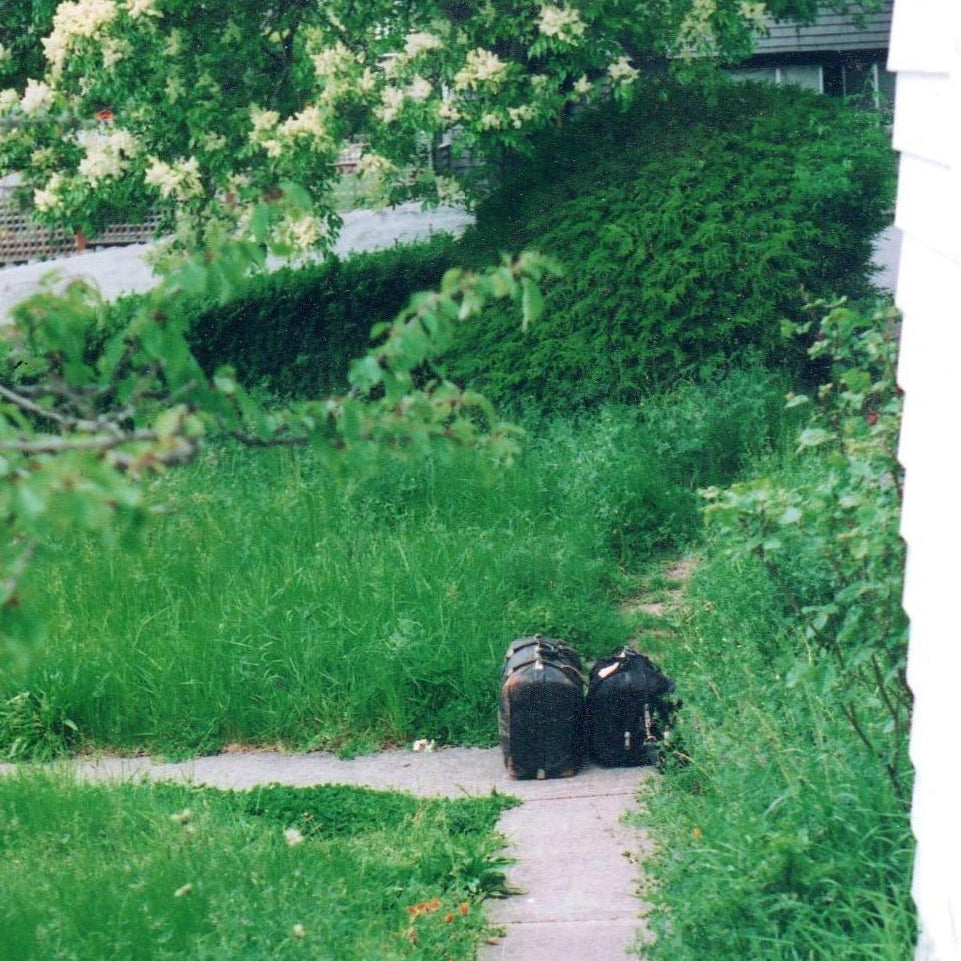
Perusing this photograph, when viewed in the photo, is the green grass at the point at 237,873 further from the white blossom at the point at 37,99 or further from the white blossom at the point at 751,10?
the white blossom at the point at 751,10

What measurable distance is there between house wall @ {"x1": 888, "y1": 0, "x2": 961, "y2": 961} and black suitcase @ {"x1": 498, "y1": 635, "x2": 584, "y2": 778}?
2.50 meters

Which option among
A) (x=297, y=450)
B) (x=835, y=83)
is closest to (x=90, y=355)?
(x=297, y=450)

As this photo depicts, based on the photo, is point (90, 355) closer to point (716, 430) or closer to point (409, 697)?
point (716, 430)

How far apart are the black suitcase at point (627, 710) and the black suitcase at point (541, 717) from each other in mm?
83

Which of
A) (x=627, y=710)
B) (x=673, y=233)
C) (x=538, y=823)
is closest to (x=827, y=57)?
(x=673, y=233)

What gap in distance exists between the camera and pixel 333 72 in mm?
9320

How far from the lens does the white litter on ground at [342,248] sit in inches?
615

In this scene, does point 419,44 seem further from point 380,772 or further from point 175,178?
point 380,772

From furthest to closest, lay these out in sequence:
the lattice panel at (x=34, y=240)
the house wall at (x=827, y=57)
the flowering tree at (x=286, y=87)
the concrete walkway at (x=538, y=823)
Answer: the lattice panel at (x=34, y=240)
the house wall at (x=827, y=57)
the flowering tree at (x=286, y=87)
the concrete walkway at (x=538, y=823)

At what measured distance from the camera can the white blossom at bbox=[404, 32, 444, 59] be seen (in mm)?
9445

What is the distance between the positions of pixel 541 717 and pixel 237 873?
1.75 m

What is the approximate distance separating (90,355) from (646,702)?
6924mm

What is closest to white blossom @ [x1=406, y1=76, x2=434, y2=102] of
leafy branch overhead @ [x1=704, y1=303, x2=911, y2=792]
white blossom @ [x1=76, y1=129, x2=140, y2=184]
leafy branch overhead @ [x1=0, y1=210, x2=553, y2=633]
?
white blossom @ [x1=76, y1=129, x2=140, y2=184]

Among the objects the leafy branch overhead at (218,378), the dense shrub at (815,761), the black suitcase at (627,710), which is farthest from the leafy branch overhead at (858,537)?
the leafy branch overhead at (218,378)
